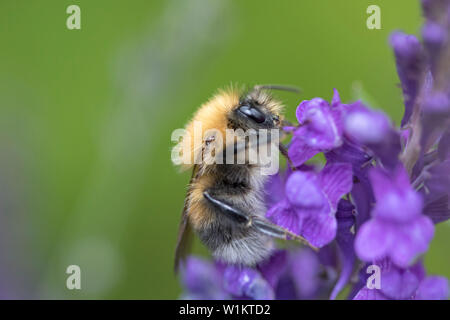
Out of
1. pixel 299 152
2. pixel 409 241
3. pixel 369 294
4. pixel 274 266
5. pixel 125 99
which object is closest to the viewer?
pixel 409 241

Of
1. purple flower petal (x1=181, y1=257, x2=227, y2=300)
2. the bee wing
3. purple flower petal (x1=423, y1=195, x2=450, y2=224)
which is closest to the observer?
purple flower petal (x1=423, y1=195, x2=450, y2=224)

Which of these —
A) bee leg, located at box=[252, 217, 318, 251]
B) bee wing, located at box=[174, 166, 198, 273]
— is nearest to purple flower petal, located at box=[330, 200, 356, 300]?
bee leg, located at box=[252, 217, 318, 251]

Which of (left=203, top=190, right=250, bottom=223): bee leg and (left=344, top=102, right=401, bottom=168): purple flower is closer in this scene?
(left=344, top=102, right=401, bottom=168): purple flower

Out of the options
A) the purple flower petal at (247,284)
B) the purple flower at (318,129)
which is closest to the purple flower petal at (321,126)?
the purple flower at (318,129)

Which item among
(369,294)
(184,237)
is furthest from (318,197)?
(184,237)

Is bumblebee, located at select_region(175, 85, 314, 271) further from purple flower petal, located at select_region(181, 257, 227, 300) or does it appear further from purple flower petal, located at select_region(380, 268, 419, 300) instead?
purple flower petal, located at select_region(380, 268, 419, 300)

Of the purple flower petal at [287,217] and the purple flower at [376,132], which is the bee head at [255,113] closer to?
the purple flower petal at [287,217]

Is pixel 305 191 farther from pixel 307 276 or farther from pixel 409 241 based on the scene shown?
pixel 307 276
